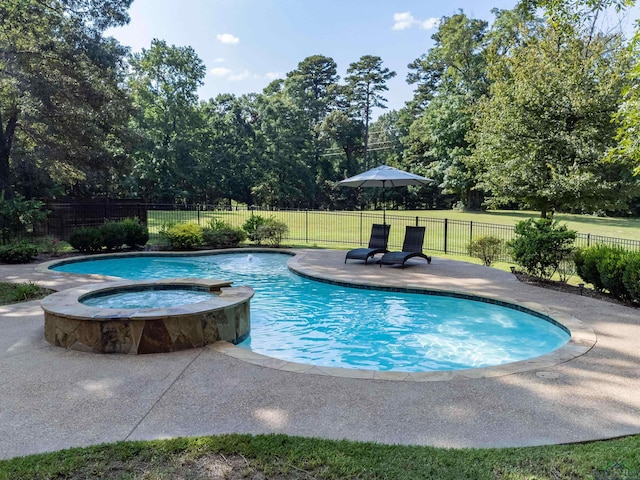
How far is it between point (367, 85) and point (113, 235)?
37.1 m

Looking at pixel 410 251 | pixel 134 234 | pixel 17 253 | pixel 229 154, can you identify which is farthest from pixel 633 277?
pixel 229 154

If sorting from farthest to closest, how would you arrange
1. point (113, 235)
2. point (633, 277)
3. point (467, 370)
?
point (113, 235) < point (633, 277) < point (467, 370)

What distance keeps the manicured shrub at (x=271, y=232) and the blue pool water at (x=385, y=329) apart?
14.6 ft

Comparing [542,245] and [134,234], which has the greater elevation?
[542,245]

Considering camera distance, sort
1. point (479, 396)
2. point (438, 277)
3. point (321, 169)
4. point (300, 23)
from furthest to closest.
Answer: point (321, 169) < point (300, 23) < point (438, 277) < point (479, 396)

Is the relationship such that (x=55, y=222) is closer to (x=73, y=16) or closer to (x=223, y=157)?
(x=73, y=16)

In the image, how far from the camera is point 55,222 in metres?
15.6

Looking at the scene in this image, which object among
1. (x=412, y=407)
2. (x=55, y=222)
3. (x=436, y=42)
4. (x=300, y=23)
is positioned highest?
(x=436, y=42)

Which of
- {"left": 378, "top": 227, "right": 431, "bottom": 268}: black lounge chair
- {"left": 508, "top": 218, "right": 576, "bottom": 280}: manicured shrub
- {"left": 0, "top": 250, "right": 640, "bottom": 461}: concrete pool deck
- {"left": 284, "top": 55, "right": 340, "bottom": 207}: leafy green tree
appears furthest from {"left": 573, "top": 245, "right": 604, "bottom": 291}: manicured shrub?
{"left": 284, "top": 55, "right": 340, "bottom": 207}: leafy green tree

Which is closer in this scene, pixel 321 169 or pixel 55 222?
pixel 55 222

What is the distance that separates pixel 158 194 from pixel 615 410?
114 ft

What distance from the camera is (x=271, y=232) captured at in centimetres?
1409

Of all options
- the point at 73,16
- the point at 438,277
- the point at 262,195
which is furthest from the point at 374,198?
the point at 438,277

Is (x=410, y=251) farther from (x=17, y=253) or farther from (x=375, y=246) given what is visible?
(x=17, y=253)
